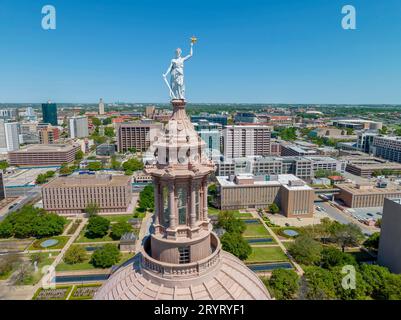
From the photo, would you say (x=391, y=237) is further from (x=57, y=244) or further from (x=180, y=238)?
(x=57, y=244)

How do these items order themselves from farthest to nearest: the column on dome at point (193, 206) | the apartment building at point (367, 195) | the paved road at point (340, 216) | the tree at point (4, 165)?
1. the tree at point (4, 165)
2. the apartment building at point (367, 195)
3. the paved road at point (340, 216)
4. the column on dome at point (193, 206)

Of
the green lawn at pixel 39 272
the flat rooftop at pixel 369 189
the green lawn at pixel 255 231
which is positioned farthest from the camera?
the flat rooftop at pixel 369 189

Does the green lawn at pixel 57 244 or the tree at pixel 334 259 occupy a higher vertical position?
the tree at pixel 334 259

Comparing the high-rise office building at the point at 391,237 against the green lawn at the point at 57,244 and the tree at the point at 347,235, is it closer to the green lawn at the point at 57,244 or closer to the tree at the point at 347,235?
the tree at the point at 347,235

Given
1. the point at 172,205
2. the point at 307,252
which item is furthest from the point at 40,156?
the point at 172,205

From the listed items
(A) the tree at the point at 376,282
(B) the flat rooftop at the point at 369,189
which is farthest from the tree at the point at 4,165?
(A) the tree at the point at 376,282

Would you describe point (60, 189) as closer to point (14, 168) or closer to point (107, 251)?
point (107, 251)

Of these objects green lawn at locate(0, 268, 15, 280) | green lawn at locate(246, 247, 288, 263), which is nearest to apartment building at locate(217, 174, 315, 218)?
green lawn at locate(246, 247, 288, 263)
